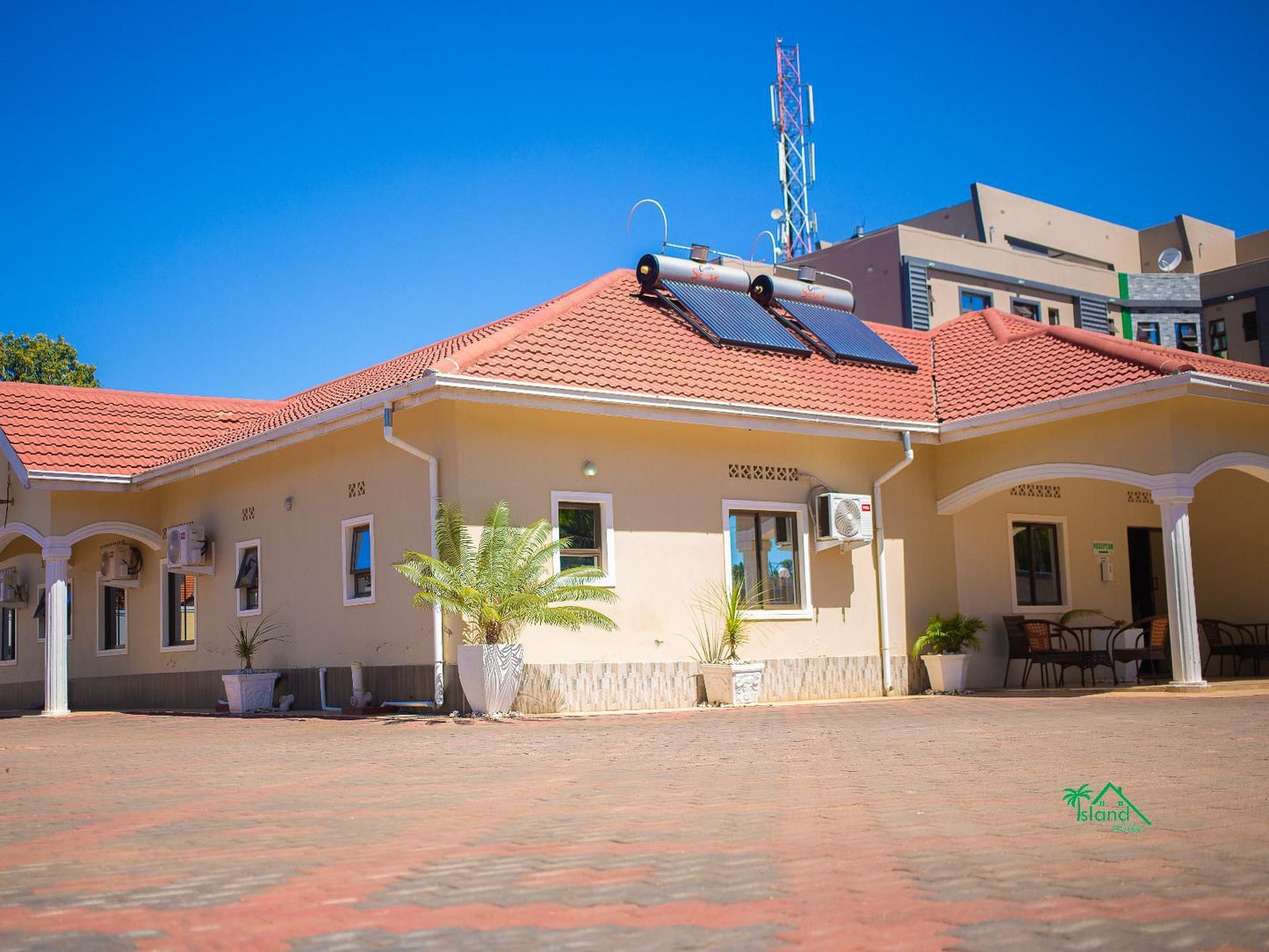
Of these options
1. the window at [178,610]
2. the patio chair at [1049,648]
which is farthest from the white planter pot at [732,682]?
the window at [178,610]

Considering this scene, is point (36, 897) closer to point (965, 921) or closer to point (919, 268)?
point (965, 921)

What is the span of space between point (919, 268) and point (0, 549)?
20.6 meters

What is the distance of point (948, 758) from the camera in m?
9.27

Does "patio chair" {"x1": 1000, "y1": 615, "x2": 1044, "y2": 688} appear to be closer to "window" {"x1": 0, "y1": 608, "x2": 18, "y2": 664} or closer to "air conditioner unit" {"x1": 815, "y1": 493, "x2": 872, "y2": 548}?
"air conditioner unit" {"x1": 815, "y1": 493, "x2": 872, "y2": 548}

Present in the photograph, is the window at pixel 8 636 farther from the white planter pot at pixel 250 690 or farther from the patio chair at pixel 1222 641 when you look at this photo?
the patio chair at pixel 1222 641

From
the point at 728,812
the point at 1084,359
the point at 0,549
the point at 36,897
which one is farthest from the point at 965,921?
the point at 0,549

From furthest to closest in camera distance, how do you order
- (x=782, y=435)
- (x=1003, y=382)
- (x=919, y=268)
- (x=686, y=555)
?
1. (x=919, y=268)
2. (x=1003, y=382)
3. (x=782, y=435)
4. (x=686, y=555)

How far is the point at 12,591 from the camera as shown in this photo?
2539 cm

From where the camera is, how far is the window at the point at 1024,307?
32.9 m

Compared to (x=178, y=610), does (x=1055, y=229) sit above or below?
above

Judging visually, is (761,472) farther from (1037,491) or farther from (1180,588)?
(1180,588)

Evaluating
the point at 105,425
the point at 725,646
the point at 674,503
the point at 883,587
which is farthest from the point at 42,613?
the point at 883,587

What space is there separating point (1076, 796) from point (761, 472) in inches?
408

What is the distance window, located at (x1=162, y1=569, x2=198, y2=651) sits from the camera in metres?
20.7
